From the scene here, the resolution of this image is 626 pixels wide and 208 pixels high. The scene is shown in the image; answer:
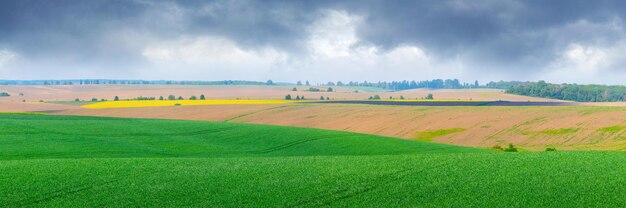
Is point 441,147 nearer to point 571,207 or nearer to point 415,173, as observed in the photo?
point 415,173

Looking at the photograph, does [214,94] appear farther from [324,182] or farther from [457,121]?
[324,182]

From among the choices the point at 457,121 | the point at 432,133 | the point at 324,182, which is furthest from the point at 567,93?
the point at 324,182

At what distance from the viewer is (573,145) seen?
1913 inches

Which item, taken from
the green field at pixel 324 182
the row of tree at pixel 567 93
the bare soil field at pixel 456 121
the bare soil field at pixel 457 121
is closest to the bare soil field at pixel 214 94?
the row of tree at pixel 567 93

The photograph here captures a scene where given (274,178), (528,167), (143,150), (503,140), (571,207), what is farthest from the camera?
(503,140)

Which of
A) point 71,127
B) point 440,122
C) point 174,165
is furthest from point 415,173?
point 440,122

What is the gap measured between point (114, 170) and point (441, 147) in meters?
21.8

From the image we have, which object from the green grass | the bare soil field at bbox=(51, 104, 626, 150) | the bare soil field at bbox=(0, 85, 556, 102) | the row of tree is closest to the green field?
the bare soil field at bbox=(51, 104, 626, 150)

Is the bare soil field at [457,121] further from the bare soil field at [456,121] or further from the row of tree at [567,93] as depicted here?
the row of tree at [567,93]

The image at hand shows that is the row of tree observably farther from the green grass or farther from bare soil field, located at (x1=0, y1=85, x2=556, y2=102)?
the green grass

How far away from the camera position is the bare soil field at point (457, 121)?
170ft

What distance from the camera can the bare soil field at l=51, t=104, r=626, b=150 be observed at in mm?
51750

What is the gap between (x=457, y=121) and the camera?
63.2 meters

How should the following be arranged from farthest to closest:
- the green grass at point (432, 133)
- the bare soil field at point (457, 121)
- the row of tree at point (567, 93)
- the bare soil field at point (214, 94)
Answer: the row of tree at point (567, 93)
the bare soil field at point (214, 94)
the green grass at point (432, 133)
the bare soil field at point (457, 121)
